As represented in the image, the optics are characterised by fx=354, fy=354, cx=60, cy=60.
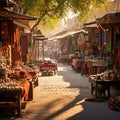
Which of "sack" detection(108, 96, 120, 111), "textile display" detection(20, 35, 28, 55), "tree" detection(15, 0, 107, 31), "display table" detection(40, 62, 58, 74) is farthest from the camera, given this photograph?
"tree" detection(15, 0, 107, 31)

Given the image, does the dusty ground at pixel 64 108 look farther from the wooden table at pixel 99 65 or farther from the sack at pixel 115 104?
the wooden table at pixel 99 65

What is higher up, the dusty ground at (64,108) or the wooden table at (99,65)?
the wooden table at (99,65)

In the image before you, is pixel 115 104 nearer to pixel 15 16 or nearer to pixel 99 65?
pixel 15 16

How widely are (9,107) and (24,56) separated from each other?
14.6 metres

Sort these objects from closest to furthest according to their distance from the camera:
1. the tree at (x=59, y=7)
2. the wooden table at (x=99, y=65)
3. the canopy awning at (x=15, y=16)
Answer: the canopy awning at (x=15, y=16), the wooden table at (x=99, y=65), the tree at (x=59, y=7)

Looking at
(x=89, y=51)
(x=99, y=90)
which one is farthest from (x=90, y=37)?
(x=99, y=90)

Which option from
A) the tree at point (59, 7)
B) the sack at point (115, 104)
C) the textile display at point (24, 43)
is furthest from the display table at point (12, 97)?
the tree at point (59, 7)

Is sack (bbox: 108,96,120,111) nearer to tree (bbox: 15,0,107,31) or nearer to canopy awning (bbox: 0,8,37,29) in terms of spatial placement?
canopy awning (bbox: 0,8,37,29)

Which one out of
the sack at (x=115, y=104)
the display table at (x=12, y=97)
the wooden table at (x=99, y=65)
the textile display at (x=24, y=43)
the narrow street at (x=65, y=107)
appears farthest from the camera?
the textile display at (x=24, y=43)

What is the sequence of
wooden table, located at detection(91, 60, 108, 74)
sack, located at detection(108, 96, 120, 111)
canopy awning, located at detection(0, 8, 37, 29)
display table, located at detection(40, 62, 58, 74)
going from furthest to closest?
display table, located at detection(40, 62, 58, 74), wooden table, located at detection(91, 60, 108, 74), canopy awning, located at detection(0, 8, 37, 29), sack, located at detection(108, 96, 120, 111)

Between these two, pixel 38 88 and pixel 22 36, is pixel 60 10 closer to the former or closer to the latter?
pixel 22 36

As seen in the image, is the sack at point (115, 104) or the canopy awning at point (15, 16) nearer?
the sack at point (115, 104)

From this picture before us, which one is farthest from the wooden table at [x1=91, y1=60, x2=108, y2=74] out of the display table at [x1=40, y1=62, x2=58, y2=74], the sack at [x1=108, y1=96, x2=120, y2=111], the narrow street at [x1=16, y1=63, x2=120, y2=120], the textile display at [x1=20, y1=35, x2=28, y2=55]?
the sack at [x1=108, y1=96, x2=120, y2=111]

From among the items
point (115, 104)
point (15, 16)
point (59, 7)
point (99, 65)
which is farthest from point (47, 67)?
point (115, 104)
